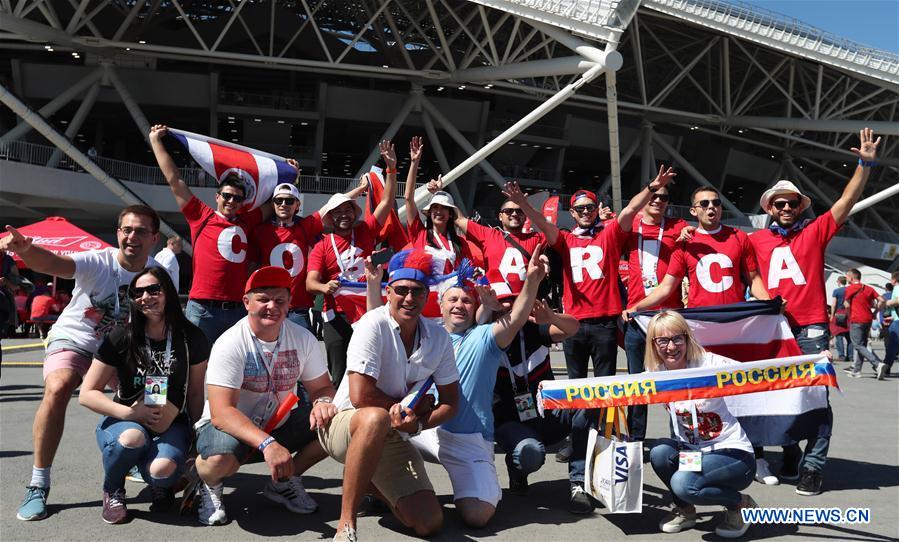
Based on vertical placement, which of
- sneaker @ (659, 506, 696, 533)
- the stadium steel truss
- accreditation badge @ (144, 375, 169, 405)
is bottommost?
sneaker @ (659, 506, 696, 533)

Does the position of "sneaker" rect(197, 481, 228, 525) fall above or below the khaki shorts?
below

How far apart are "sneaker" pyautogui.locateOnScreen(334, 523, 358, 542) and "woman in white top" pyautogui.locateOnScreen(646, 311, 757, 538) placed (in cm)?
186

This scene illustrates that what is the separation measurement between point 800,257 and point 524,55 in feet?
76.0

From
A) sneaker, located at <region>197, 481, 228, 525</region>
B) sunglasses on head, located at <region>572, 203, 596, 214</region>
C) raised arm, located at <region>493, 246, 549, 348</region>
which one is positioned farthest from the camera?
sunglasses on head, located at <region>572, 203, 596, 214</region>

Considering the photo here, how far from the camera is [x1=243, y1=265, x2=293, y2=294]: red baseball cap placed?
4.36 m

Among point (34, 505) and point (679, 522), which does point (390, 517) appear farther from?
point (34, 505)

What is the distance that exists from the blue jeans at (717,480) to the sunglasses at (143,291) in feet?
10.9

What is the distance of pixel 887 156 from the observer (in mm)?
46969

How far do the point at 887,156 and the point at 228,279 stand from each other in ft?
169

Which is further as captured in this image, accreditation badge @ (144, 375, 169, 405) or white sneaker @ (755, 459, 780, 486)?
white sneaker @ (755, 459, 780, 486)

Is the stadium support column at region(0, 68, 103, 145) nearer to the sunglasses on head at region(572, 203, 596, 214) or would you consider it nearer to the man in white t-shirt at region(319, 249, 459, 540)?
the sunglasses on head at region(572, 203, 596, 214)

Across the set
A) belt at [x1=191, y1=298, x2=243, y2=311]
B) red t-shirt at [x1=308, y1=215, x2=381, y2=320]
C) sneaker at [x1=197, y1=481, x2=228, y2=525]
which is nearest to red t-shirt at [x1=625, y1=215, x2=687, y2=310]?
red t-shirt at [x1=308, y1=215, x2=381, y2=320]

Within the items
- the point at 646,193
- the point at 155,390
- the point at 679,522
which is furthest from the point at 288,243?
the point at 679,522

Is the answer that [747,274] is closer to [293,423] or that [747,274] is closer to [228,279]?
[293,423]
